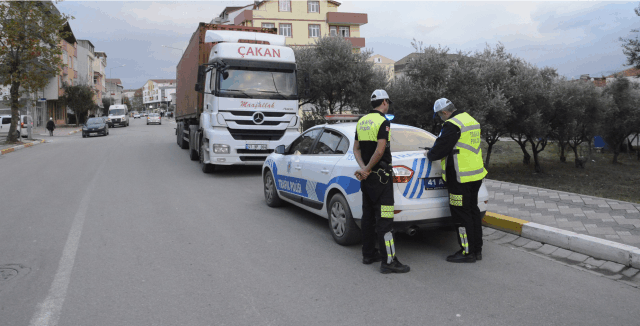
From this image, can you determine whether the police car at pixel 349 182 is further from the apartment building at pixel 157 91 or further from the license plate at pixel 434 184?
the apartment building at pixel 157 91

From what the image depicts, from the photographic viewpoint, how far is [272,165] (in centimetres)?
780

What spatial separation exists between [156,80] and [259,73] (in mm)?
192987

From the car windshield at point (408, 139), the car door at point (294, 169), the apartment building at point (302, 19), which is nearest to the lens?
the car windshield at point (408, 139)

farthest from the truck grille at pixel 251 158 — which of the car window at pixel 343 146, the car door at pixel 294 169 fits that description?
the car window at pixel 343 146

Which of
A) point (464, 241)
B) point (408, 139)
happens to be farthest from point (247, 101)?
point (464, 241)

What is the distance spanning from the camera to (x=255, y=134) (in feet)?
37.4

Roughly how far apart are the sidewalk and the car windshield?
176 cm

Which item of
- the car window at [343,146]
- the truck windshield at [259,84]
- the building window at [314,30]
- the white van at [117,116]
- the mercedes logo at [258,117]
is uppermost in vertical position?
the building window at [314,30]

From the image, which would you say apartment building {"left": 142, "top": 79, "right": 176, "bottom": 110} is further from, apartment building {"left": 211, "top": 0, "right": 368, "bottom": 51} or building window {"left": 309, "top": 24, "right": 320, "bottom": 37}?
building window {"left": 309, "top": 24, "right": 320, "bottom": 37}

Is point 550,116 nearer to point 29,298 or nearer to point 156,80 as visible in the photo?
point 29,298

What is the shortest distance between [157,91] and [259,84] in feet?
569

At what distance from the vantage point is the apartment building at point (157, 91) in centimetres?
15600

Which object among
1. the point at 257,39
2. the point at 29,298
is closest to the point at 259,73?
the point at 257,39

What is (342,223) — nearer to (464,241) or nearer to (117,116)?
(464,241)
